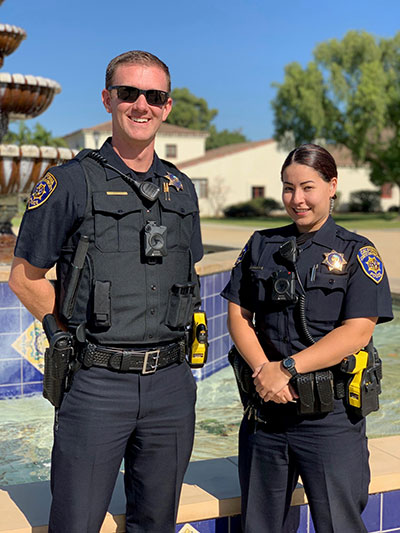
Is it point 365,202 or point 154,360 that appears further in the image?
point 365,202

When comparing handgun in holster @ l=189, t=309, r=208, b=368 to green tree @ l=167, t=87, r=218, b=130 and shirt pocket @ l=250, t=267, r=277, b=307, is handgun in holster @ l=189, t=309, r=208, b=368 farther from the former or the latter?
green tree @ l=167, t=87, r=218, b=130

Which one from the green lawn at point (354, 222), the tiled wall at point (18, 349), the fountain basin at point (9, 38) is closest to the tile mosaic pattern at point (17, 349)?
the tiled wall at point (18, 349)

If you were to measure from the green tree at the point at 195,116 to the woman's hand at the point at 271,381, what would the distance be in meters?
73.7

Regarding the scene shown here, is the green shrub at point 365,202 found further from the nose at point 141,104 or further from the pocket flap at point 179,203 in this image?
the nose at point 141,104

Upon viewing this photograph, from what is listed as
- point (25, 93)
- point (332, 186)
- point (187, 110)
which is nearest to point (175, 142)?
point (187, 110)

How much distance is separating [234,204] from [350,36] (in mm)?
13764

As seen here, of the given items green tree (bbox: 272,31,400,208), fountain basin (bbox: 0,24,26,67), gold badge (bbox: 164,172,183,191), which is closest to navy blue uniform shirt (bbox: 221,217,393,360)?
gold badge (bbox: 164,172,183,191)

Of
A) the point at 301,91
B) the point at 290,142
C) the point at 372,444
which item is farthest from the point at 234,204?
the point at 372,444

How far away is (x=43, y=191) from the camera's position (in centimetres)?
221

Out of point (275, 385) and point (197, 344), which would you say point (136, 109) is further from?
point (275, 385)

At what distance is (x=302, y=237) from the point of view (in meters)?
2.52

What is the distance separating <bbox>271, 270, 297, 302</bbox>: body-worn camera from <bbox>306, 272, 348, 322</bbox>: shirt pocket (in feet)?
0.20

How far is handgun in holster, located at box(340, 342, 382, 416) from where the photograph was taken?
234 centimetres

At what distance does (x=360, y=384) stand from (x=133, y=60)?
1.41 meters
